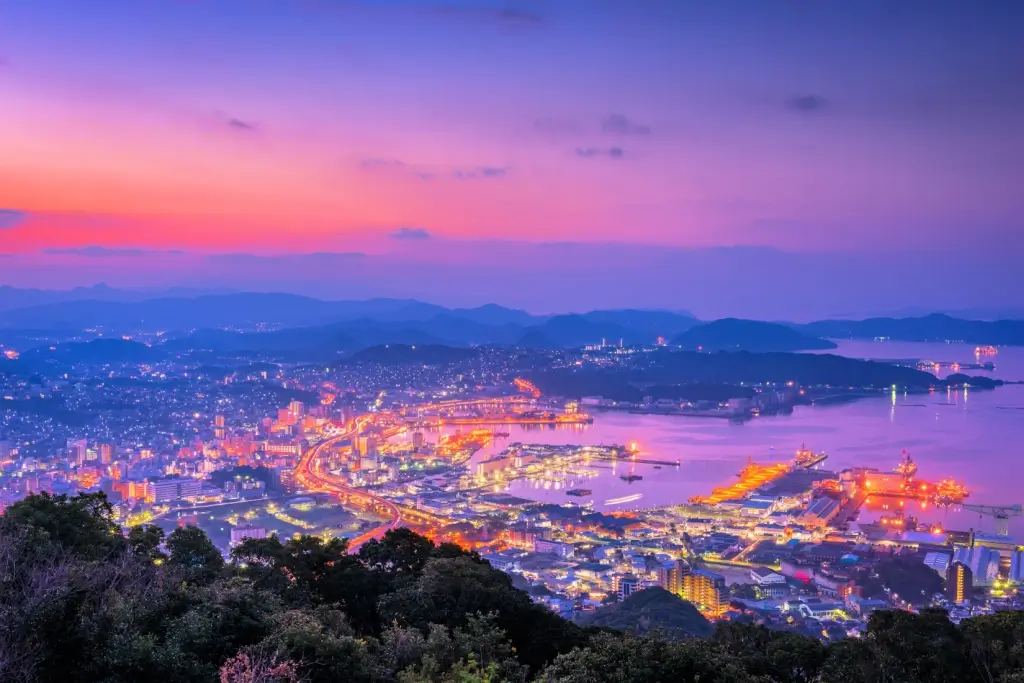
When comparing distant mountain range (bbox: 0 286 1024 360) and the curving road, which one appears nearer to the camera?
the curving road

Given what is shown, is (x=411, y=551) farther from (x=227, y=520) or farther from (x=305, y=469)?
(x=305, y=469)

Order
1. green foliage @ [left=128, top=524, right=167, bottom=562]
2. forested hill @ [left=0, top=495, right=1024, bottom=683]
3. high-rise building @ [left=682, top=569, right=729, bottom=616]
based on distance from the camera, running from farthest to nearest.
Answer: high-rise building @ [left=682, top=569, right=729, bottom=616] < green foliage @ [left=128, top=524, right=167, bottom=562] < forested hill @ [left=0, top=495, right=1024, bottom=683]

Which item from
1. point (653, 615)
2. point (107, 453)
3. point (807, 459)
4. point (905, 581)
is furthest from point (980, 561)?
point (107, 453)

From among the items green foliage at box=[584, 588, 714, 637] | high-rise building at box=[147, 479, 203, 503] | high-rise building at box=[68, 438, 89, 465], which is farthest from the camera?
high-rise building at box=[68, 438, 89, 465]

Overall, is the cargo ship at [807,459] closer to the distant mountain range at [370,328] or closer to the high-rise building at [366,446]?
the high-rise building at [366,446]

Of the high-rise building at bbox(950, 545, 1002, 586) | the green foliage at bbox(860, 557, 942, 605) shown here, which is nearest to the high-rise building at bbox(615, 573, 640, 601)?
the green foliage at bbox(860, 557, 942, 605)

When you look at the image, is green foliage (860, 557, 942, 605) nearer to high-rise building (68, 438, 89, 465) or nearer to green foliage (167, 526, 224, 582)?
green foliage (167, 526, 224, 582)
